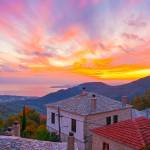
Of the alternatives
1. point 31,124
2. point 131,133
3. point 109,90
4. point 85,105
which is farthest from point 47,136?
point 109,90

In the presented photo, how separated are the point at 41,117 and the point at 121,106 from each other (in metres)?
19.9

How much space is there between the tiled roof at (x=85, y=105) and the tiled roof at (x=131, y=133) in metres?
6.22

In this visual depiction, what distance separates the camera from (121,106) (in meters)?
37.4

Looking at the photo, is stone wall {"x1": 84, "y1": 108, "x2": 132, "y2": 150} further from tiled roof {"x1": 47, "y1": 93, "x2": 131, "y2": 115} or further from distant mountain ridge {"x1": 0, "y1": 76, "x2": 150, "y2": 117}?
distant mountain ridge {"x1": 0, "y1": 76, "x2": 150, "y2": 117}

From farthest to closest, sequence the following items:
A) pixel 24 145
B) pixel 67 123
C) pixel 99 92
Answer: pixel 99 92
pixel 67 123
pixel 24 145

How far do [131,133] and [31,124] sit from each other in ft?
85.6

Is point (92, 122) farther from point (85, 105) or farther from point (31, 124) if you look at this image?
point (31, 124)

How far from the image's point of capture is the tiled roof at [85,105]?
34037 millimetres

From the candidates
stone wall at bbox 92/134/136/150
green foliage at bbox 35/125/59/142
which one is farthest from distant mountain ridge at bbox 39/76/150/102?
stone wall at bbox 92/134/136/150

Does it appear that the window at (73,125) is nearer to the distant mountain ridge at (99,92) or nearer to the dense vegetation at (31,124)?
the dense vegetation at (31,124)

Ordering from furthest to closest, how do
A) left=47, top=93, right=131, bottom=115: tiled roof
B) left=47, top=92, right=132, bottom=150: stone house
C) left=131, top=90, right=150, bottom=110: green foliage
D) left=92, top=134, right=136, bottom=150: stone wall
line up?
1. left=131, top=90, right=150, bottom=110: green foliage
2. left=47, top=93, right=131, bottom=115: tiled roof
3. left=47, top=92, right=132, bottom=150: stone house
4. left=92, top=134, right=136, bottom=150: stone wall

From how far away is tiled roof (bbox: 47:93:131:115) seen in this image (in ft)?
112

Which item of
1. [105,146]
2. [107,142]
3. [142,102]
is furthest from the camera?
[142,102]

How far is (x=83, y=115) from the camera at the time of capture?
107 feet
